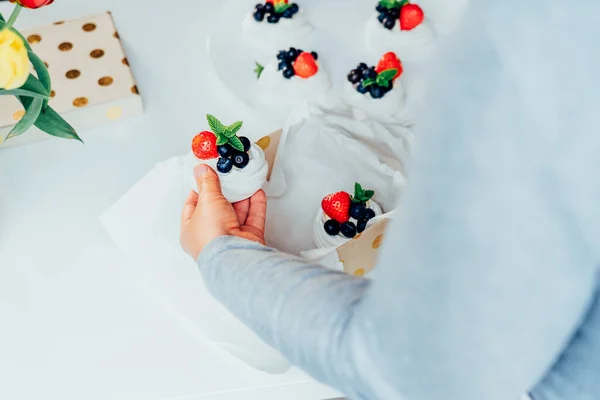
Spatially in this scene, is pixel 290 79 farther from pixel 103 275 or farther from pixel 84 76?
pixel 103 275

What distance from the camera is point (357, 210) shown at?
0.79 metres

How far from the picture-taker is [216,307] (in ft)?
2.40

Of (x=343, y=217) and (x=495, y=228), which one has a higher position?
(x=495, y=228)

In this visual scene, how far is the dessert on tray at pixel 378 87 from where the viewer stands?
954 millimetres

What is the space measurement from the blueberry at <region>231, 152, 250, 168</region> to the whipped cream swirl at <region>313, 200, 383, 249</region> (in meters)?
0.12

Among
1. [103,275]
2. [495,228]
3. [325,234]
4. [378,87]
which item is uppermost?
[495,228]

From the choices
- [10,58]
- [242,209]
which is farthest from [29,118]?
[242,209]

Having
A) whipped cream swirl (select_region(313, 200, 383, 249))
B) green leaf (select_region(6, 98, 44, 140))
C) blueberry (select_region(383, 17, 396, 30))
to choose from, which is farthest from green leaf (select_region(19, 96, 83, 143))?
blueberry (select_region(383, 17, 396, 30))

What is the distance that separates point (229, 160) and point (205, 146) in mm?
33

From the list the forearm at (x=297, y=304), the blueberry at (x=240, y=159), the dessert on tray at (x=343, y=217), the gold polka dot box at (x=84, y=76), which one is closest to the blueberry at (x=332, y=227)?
the dessert on tray at (x=343, y=217)

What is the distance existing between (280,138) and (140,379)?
1.16ft

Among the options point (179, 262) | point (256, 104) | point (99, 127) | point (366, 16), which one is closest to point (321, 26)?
point (366, 16)

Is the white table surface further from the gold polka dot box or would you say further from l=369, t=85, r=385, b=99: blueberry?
l=369, t=85, r=385, b=99: blueberry

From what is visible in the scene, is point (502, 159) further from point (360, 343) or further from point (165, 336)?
point (165, 336)
